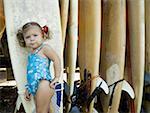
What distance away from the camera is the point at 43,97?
2047 mm

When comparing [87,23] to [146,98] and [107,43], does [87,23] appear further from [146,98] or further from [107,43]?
[146,98]

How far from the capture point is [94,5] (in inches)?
97.0

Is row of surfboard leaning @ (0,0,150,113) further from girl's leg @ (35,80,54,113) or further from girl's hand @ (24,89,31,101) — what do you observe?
girl's leg @ (35,80,54,113)

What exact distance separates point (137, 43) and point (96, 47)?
309 millimetres

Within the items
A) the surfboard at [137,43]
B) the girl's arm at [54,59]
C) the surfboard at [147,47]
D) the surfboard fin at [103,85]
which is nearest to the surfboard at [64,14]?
the girl's arm at [54,59]

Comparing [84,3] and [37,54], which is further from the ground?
[84,3]

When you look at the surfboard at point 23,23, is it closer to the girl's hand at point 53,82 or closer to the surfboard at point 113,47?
the girl's hand at point 53,82

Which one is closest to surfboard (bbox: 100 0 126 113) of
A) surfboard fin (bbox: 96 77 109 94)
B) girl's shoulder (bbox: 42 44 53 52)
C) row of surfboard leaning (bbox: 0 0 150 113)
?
row of surfboard leaning (bbox: 0 0 150 113)

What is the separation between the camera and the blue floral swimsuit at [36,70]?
2.01m

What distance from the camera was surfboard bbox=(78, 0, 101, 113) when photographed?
7.97ft

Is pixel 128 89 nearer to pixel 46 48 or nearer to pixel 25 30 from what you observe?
pixel 46 48

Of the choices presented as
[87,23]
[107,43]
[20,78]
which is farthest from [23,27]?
[107,43]

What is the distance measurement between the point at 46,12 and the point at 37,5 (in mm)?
72

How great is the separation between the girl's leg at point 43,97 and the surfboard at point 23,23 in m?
0.08
